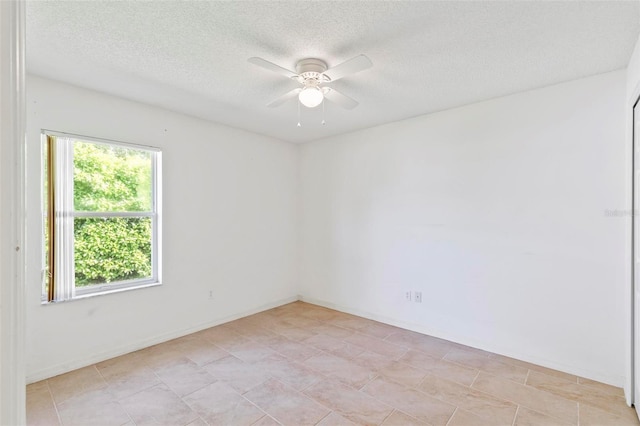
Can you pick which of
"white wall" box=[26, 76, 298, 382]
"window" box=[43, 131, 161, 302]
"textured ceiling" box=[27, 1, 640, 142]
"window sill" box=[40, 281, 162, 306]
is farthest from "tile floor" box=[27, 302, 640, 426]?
"textured ceiling" box=[27, 1, 640, 142]

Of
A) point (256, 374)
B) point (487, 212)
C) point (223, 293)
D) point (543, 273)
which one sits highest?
point (487, 212)

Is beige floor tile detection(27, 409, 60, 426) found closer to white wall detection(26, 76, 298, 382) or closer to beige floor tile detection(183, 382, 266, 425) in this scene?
white wall detection(26, 76, 298, 382)

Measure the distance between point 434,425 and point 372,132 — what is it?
3.23 m

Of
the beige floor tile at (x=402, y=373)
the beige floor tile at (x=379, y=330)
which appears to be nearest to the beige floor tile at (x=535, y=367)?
the beige floor tile at (x=402, y=373)

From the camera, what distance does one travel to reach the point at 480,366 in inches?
110

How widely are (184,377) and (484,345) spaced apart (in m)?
2.90

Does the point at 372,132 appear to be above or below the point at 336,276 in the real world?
above

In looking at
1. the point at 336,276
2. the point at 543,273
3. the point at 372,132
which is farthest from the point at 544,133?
the point at 336,276

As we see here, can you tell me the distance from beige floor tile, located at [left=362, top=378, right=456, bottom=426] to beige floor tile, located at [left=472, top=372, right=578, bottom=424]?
45 centimetres

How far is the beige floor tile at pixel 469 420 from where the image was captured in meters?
2.05

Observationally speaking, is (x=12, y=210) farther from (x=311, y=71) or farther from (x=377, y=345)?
(x=377, y=345)

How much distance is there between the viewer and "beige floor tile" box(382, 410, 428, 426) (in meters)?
2.06

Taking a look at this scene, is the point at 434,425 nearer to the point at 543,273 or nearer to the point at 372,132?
the point at 543,273

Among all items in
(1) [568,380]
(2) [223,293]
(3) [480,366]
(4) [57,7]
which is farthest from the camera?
(2) [223,293]
